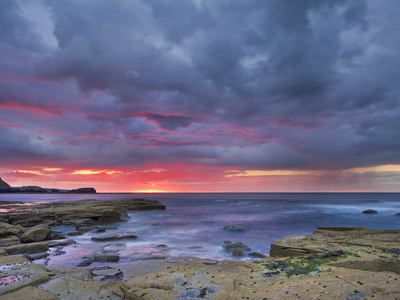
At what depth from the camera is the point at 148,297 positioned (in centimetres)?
674

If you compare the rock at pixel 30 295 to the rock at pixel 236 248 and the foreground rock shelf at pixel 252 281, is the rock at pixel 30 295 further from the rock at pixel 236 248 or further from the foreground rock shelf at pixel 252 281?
the rock at pixel 236 248

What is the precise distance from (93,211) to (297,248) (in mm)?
31947

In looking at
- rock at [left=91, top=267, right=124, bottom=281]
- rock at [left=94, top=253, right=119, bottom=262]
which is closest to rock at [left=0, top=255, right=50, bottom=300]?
rock at [left=91, top=267, right=124, bottom=281]

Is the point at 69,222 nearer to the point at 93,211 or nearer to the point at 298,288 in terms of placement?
the point at 93,211

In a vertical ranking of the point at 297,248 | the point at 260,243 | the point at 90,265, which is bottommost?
the point at 260,243

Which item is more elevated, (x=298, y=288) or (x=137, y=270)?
(x=298, y=288)

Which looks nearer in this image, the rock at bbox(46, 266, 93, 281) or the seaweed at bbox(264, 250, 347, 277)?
Result: the seaweed at bbox(264, 250, 347, 277)

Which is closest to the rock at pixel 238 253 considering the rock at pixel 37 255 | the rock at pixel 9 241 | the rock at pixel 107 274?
the rock at pixel 107 274

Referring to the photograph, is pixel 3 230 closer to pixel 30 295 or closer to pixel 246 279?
pixel 30 295

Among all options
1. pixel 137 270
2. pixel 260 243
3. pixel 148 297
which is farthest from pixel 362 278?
pixel 260 243

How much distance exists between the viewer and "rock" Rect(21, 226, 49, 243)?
59.0ft

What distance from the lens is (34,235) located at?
722 inches

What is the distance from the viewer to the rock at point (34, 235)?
59.0 ft

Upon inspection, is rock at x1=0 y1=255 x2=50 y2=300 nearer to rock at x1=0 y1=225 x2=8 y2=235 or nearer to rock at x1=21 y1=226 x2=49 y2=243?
rock at x1=21 y1=226 x2=49 y2=243
